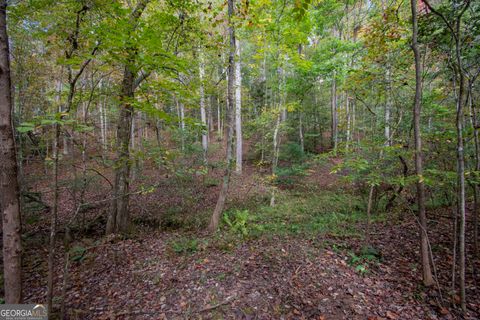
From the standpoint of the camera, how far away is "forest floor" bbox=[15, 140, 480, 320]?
9.89 feet

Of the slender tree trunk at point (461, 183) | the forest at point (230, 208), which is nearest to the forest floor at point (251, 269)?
the forest at point (230, 208)

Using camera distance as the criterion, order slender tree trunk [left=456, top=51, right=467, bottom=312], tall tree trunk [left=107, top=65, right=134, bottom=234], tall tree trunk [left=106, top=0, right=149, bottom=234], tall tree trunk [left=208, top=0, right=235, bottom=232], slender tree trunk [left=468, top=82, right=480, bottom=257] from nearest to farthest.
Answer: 1. slender tree trunk [left=456, top=51, right=467, bottom=312]
2. slender tree trunk [left=468, top=82, right=480, bottom=257]
3. tall tree trunk [left=106, top=0, right=149, bottom=234]
4. tall tree trunk [left=107, top=65, right=134, bottom=234]
5. tall tree trunk [left=208, top=0, right=235, bottom=232]

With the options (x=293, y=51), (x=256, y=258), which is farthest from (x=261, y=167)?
(x=256, y=258)

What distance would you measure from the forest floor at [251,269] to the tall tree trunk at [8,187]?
1.70 feet

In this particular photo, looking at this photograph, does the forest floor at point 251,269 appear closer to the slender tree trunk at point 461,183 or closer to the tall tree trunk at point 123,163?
the slender tree trunk at point 461,183

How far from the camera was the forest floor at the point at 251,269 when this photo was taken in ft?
9.89

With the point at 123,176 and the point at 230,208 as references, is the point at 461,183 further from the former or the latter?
the point at 123,176

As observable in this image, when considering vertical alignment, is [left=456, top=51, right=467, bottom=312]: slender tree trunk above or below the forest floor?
above

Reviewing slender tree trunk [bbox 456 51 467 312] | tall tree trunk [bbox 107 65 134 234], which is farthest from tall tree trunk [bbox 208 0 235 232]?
slender tree trunk [bbox 456 51 467 312]

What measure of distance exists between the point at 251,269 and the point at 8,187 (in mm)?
3817

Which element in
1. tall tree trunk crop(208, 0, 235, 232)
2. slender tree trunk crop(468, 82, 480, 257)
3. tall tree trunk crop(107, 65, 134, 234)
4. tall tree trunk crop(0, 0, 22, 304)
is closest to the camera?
tall tree trunk crop(0, 0, 22, 304)

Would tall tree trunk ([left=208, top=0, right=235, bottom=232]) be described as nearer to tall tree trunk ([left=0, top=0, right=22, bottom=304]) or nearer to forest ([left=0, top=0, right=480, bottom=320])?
forest ([left=0, top=0, right=480, bottom=320])

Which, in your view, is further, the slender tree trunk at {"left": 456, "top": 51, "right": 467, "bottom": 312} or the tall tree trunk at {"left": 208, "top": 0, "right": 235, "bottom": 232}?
the tall tree trunk at {"left": 208, "top": 0, "right": 235, "bottom": 232}

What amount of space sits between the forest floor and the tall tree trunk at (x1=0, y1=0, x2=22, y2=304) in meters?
0.52
